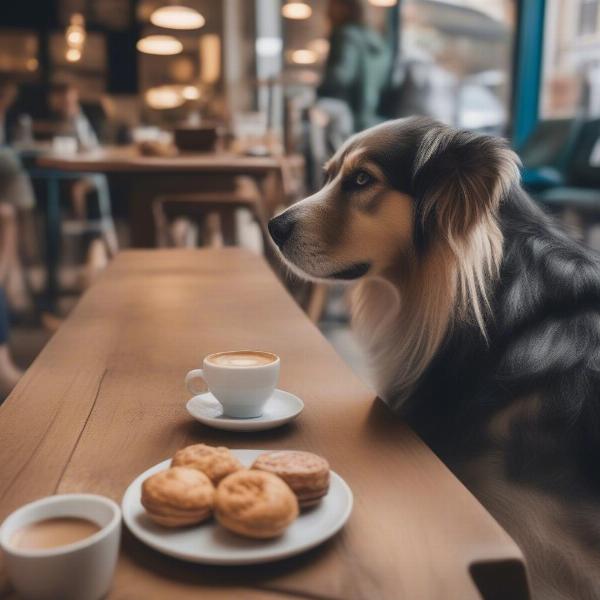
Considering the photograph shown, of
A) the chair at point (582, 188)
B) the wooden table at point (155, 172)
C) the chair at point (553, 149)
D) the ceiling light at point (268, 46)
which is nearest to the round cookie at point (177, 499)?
the wooden table at point (155, 172)

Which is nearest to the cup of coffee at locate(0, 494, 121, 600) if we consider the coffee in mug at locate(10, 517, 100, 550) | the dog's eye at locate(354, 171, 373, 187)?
the coffee in mug at locate(10, 517, 100, 550)

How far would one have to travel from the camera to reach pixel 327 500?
72cm

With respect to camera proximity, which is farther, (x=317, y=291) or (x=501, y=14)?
(x=501, y=14)

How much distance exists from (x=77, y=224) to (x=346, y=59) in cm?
242

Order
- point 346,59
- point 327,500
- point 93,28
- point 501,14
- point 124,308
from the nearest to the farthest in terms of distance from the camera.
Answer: point 327,500
point 124,308
point 346,59
point 501,14
point 93,28

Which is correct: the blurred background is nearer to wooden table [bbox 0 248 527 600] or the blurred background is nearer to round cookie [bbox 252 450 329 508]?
wooden table [bbox 0 248 527 600]

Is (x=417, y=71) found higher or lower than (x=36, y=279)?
higher

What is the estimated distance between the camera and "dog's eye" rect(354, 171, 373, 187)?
1.49m

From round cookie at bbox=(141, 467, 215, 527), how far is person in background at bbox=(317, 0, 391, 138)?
143 inches

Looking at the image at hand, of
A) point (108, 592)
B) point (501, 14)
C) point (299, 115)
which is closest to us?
point (108, 592)

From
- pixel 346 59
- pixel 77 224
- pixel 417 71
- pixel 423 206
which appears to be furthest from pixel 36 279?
pixel 423 206

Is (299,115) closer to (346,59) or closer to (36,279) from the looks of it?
(346,59)

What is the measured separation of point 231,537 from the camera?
2.14 feet

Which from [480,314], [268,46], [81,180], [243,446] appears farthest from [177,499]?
[268,46]
